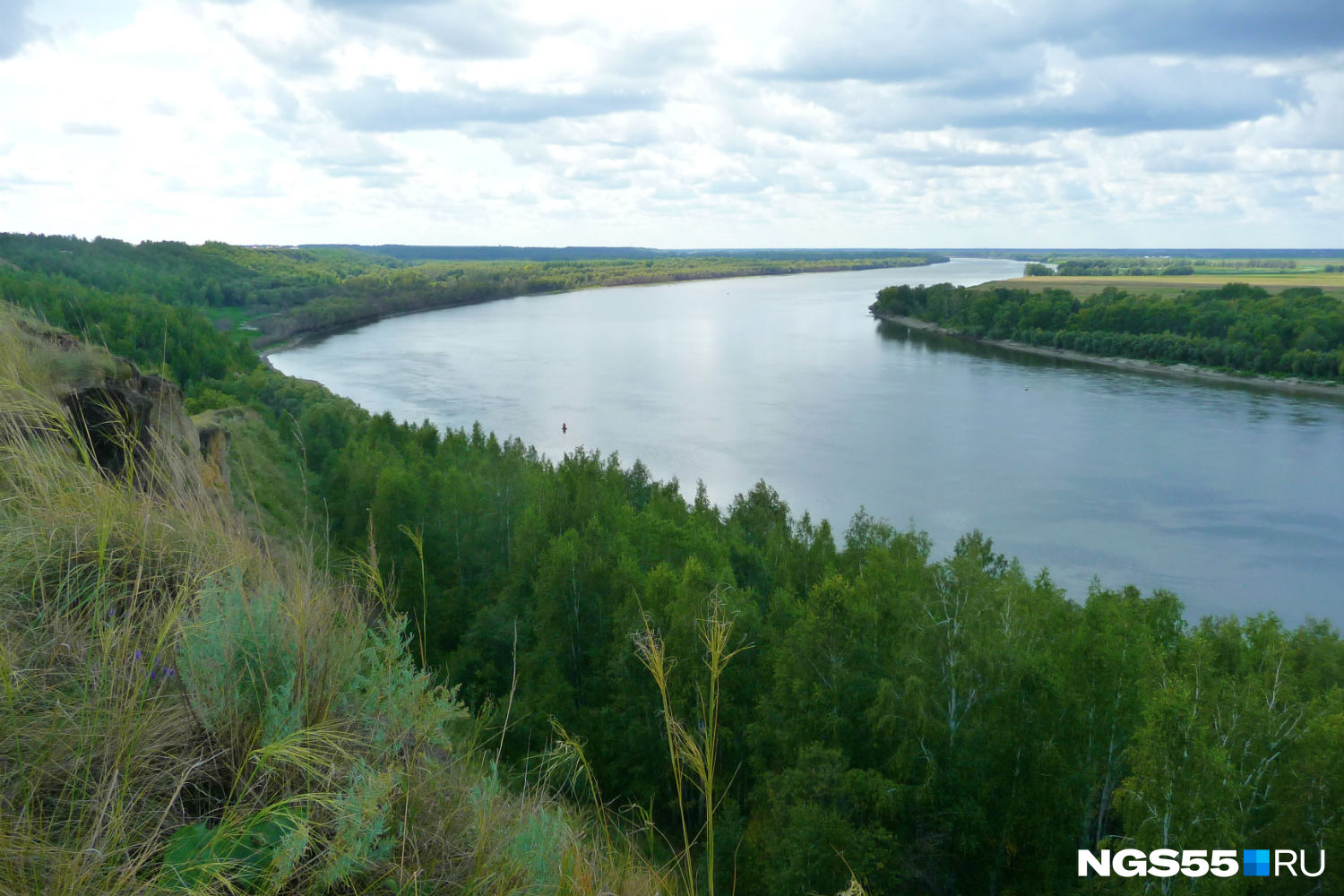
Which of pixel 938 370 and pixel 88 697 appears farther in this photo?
pixel 938 370

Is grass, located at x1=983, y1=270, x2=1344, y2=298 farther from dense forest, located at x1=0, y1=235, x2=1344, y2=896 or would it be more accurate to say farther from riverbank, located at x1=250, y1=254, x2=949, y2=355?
dense forest, located at x1=0, y1=235, x2=1344, y2=896

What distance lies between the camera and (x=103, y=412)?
4.59 m

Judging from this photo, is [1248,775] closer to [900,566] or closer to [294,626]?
[900,566]

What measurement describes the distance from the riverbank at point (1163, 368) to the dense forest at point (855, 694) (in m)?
42.8

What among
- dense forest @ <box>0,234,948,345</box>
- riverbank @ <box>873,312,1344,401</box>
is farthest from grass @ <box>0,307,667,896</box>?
riverbank @ <box>873,312,1344,401</box>

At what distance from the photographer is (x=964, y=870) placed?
9891 millimetres

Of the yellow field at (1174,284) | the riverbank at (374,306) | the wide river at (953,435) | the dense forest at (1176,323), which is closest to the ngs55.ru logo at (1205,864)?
the wide river at (953,435)

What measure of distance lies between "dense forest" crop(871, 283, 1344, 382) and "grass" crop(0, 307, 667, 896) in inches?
2469

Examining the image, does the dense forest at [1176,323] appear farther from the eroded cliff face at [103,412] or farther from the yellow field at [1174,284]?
the eroded cliff face at [103,412]

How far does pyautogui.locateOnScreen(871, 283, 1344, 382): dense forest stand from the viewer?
53.7 m

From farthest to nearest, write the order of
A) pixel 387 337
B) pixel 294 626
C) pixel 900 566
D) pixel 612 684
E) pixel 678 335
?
pixel 678 335 < pixel 387 337 < pixel 900 566 < pixel 612 684 < pixel 294 626

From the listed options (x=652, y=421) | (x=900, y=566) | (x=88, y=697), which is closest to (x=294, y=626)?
(x=88, y=697)

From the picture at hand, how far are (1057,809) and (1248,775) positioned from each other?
2045 mm

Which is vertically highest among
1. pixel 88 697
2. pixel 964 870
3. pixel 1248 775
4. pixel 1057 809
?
pixel 88 697
